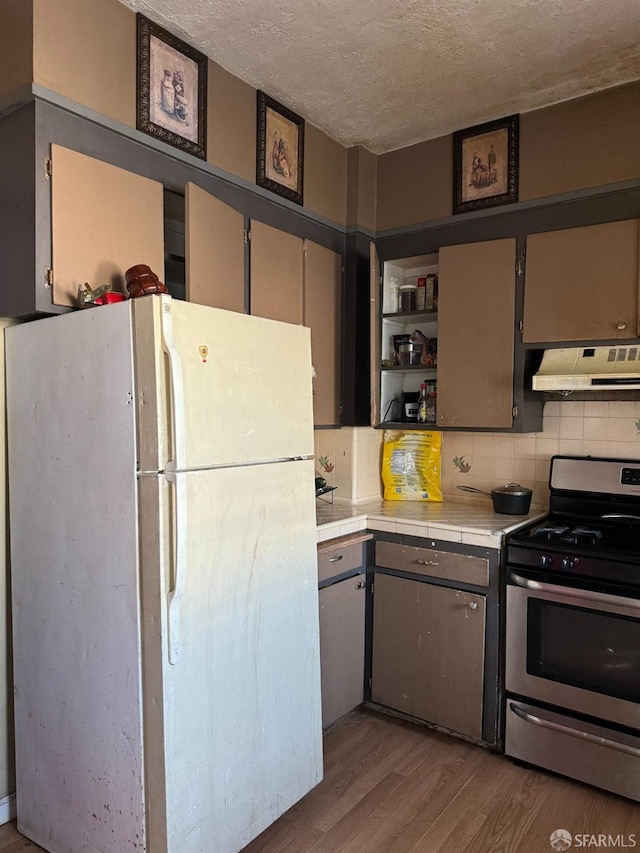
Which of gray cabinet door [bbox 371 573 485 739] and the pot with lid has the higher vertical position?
the pot with lid

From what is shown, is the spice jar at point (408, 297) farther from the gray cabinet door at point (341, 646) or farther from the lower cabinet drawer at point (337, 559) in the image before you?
the gray cabinet door at point (341, 646)

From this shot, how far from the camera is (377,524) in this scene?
2695 mm

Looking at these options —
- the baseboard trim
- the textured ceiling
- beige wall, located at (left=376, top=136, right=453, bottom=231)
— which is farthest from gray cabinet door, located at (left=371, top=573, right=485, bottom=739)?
the textured ceiling

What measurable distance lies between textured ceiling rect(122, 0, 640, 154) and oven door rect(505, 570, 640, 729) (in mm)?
1951

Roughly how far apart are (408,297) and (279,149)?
956mm

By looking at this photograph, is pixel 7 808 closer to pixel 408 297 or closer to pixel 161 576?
pixel 161 576

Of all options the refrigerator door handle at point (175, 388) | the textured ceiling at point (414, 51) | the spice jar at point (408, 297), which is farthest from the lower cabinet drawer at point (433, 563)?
the textured ceiling at point (414, 51)

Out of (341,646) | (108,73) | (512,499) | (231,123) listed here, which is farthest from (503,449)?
(108,73)

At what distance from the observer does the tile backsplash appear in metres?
2.69

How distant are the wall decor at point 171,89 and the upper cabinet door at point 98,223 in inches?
8.9

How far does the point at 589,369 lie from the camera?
8.22ft

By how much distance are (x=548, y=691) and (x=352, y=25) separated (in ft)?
8.18

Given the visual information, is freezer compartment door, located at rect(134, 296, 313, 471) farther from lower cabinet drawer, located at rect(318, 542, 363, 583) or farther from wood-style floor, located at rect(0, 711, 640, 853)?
wood-style floor, located at rect(0, 711, 640, 853)

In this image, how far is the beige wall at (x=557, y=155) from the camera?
2393 mm
